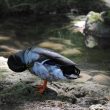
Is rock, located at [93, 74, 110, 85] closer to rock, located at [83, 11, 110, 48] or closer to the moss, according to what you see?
rock, located at [83, 11, 110, 48]

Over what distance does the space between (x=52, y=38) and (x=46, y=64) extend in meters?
7.46

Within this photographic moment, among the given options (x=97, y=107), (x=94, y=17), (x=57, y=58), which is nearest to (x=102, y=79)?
(x=97, y=107)

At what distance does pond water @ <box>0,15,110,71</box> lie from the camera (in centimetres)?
1024

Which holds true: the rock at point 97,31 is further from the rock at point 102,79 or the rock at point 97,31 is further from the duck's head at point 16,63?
the duck's head at point 16,63

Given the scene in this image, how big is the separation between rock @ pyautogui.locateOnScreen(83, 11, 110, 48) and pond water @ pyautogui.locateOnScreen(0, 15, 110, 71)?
0.28 metres

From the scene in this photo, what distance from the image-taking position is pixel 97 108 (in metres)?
5.25

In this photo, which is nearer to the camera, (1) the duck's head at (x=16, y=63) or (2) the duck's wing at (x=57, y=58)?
(2) the duck's wing at (x=57, y=58)

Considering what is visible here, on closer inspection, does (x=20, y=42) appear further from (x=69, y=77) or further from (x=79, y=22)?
(x=69, y=77)

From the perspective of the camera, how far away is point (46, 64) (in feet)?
17.8

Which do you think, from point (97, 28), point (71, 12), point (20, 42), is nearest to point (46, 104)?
point (20, 42)

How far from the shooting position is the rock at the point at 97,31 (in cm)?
1229

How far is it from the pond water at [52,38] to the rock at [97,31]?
0.28m

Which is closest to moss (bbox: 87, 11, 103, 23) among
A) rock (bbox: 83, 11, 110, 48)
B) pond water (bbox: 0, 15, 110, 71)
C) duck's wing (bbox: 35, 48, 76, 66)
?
rock (bbox: 83, 11, 110, 48)

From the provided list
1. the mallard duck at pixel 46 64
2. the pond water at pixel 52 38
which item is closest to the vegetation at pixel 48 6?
the pond water at pixel 52 38
